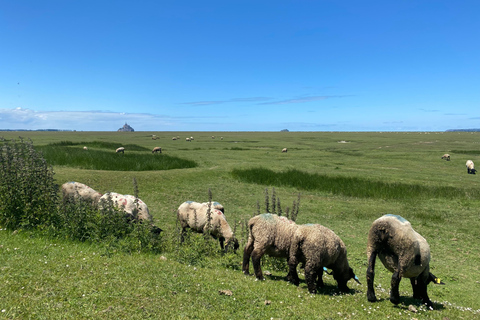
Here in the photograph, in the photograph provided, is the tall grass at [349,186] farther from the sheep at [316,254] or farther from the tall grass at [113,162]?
the sheep at [316,254]

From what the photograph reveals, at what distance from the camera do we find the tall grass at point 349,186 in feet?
77.9

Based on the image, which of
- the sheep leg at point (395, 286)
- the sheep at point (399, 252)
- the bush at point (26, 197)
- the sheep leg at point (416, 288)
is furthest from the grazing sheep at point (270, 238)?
the bush at point (26, 197)

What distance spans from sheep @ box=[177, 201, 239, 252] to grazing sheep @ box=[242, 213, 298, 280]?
267 cm

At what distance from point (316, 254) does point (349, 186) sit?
19723mm

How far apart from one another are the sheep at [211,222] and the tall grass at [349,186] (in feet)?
50.2

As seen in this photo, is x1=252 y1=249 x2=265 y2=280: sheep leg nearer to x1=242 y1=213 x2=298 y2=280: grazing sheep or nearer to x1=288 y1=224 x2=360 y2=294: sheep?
x1=242 y1=213 x2=298 y2=280: grazing sheep

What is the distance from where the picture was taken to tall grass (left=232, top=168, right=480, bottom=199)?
2375cm

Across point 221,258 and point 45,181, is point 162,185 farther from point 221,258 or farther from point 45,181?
point 221,258

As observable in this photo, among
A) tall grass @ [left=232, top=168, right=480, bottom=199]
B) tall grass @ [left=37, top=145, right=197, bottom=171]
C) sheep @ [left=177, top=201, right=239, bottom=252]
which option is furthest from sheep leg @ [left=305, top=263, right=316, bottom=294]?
tall grass @ [left=37, top=145, right=197, bottom=171]

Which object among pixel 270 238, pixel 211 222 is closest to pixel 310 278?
pixel 270 238

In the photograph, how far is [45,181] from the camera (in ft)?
35.4

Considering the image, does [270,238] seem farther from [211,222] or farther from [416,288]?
[416,288]

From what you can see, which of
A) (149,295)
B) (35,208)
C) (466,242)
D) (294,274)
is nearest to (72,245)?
(35,208)

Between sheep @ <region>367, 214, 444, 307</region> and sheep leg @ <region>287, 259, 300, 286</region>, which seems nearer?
sheep @ <region>367, 214, 444, 307</region>
